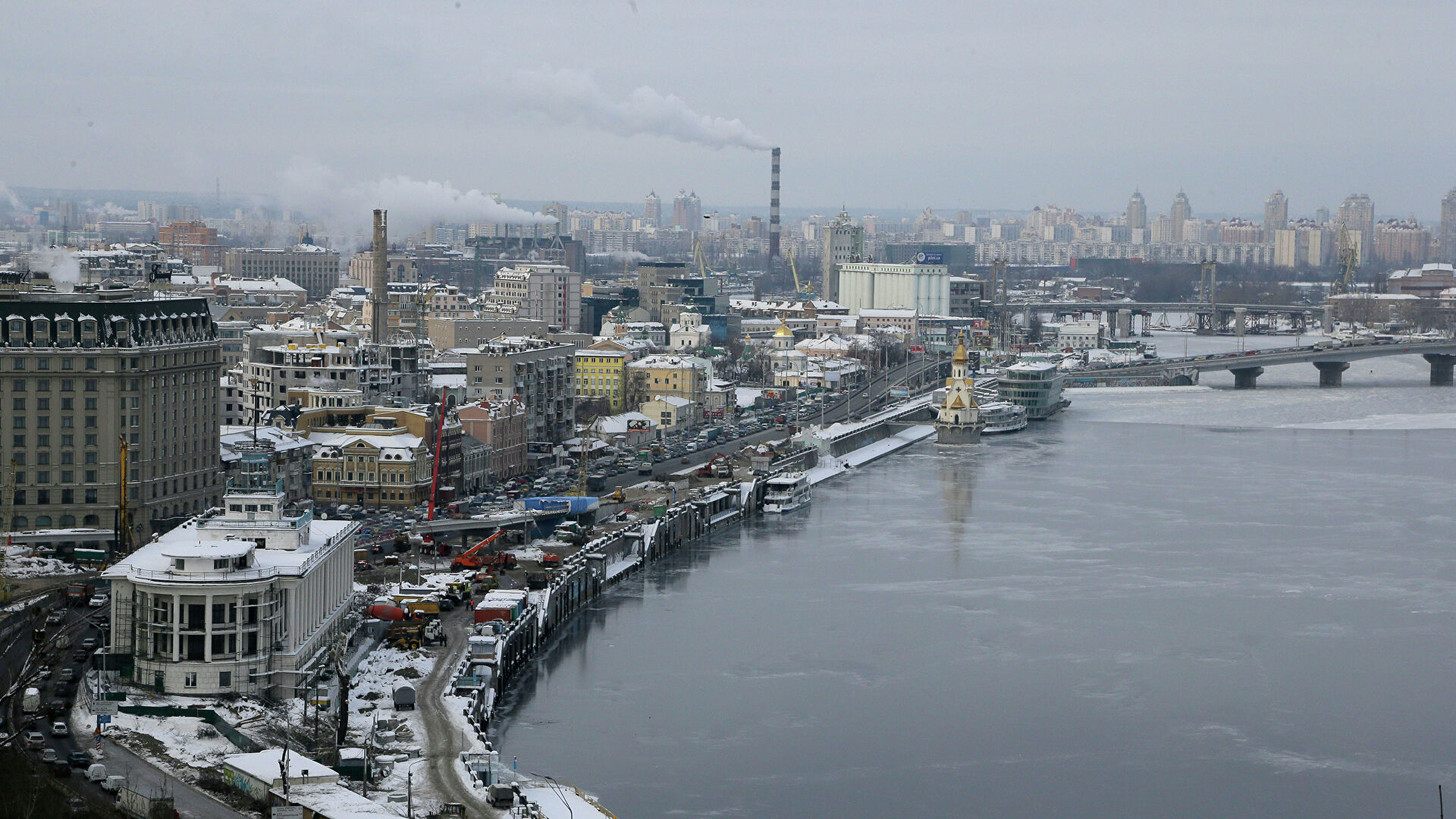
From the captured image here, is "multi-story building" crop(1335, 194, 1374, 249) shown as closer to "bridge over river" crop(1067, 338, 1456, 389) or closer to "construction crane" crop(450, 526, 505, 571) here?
"bridge over river" crop(1067, 338, 1456, 389)

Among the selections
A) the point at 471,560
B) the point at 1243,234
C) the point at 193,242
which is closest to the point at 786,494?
the point at 471,560

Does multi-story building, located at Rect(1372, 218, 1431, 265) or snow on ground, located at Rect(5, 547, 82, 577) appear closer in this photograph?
snow on ground, located at Rect(5, 547, 82, 577)

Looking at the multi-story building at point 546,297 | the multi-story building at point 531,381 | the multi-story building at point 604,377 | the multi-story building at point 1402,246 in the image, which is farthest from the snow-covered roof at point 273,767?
the multi-story building at point 1402,246

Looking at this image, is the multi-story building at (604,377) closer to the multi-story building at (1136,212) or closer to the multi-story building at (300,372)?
the multi-story building at (300,372)

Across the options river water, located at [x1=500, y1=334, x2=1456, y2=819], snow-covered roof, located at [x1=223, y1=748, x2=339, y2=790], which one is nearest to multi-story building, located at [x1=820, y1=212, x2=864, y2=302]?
river water, located at [x1=500, y1=334, x2=1456, y2=819]

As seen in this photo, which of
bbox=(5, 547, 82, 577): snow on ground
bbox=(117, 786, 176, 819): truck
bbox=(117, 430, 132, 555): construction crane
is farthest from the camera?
bbox=(117, 430, 132, 555): construction crane

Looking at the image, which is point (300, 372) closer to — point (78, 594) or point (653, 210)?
point (78, 594)

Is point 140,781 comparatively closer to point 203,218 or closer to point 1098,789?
point 1098,789
